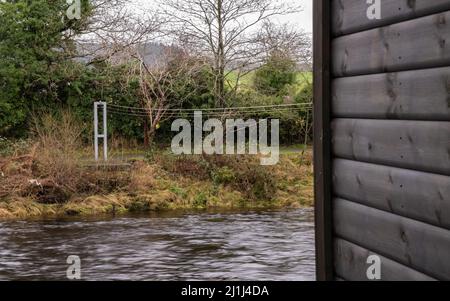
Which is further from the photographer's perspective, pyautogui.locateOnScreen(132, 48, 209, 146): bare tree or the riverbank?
pyautogui.locateOnScreen(132, 48, 209, 146): bare tree

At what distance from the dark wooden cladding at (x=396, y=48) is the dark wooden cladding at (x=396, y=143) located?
0.23 m

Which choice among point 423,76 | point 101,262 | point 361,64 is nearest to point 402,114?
point 423,76

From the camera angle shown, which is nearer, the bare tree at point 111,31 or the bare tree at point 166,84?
the bare tree at point 166,84

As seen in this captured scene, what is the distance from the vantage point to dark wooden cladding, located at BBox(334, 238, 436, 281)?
2875mm

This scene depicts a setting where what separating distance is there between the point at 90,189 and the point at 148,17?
6.73m

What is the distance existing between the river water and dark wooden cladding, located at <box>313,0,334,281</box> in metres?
5.20

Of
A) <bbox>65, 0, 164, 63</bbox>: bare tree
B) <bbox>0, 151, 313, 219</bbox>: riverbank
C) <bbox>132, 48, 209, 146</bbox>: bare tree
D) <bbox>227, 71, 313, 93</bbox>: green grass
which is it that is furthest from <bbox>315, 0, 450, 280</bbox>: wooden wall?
<bbox>65, 0, 164, 63</bbox>: bare tree

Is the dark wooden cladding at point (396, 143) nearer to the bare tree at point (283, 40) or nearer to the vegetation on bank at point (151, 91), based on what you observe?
the vegetation on bank at point (151, 91)

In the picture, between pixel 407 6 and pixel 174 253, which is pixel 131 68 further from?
pixel 407 6

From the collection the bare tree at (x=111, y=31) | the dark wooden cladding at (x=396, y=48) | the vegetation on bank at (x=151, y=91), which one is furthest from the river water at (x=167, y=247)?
the bare tree at (x=111, y=31)

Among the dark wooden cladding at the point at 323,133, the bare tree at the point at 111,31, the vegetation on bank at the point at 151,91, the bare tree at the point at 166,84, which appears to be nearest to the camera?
→ the dark wooden cladding at the point at 323,133

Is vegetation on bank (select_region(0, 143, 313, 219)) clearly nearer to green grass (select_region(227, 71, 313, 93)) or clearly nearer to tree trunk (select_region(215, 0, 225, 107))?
tree trunk (select_region(215, 0, 225, 107))

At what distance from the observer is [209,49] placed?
63.4ft

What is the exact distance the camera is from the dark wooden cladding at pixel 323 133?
350cm
